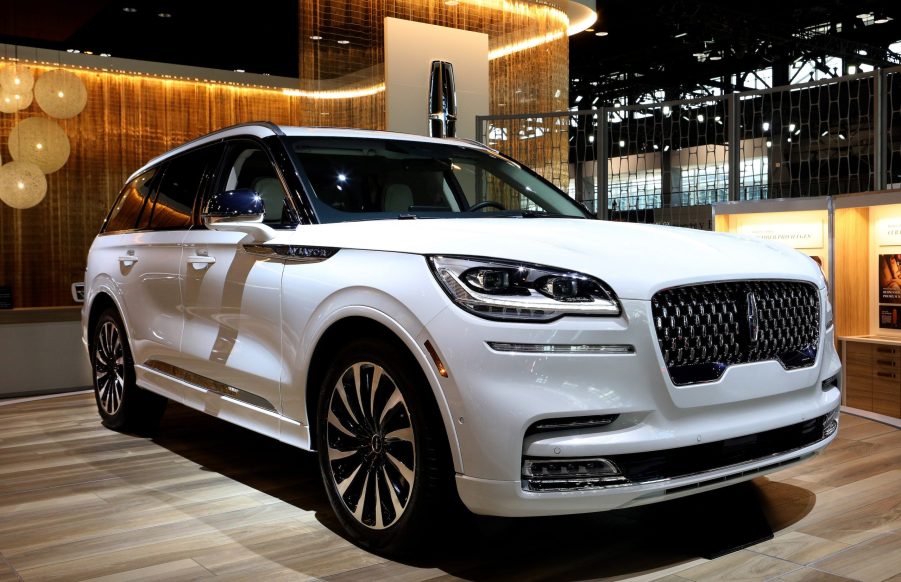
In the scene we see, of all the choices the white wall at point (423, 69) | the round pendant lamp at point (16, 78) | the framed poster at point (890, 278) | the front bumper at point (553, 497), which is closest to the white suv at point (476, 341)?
the front bumper at point (553, 497)

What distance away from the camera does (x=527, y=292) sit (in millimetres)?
2562

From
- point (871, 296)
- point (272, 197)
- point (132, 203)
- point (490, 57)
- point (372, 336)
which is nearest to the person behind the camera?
point (372, 336)

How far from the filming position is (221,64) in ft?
39.3

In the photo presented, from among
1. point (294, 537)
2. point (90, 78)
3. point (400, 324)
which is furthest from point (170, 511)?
point (90, 78)

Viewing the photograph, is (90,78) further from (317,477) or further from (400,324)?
(400,324)

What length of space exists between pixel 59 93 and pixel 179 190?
18.1 feet

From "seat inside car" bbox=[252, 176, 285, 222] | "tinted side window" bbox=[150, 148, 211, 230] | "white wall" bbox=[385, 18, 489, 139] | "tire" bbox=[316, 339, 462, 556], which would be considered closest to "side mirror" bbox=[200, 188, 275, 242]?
"seat inside car" bbox=[252, 176, 285, 222]

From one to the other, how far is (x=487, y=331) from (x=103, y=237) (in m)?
3.65

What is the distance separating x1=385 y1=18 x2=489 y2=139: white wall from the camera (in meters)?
8.97

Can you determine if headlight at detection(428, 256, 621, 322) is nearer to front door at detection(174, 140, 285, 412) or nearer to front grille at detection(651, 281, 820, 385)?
front grille at detection(651, 281, 820, 385)

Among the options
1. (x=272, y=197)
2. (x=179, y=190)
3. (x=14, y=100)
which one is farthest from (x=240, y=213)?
(x=14, y=100)

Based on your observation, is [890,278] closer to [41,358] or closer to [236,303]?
[236,303]

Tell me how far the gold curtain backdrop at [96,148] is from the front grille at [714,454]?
6.74m

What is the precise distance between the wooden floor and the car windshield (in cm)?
124
